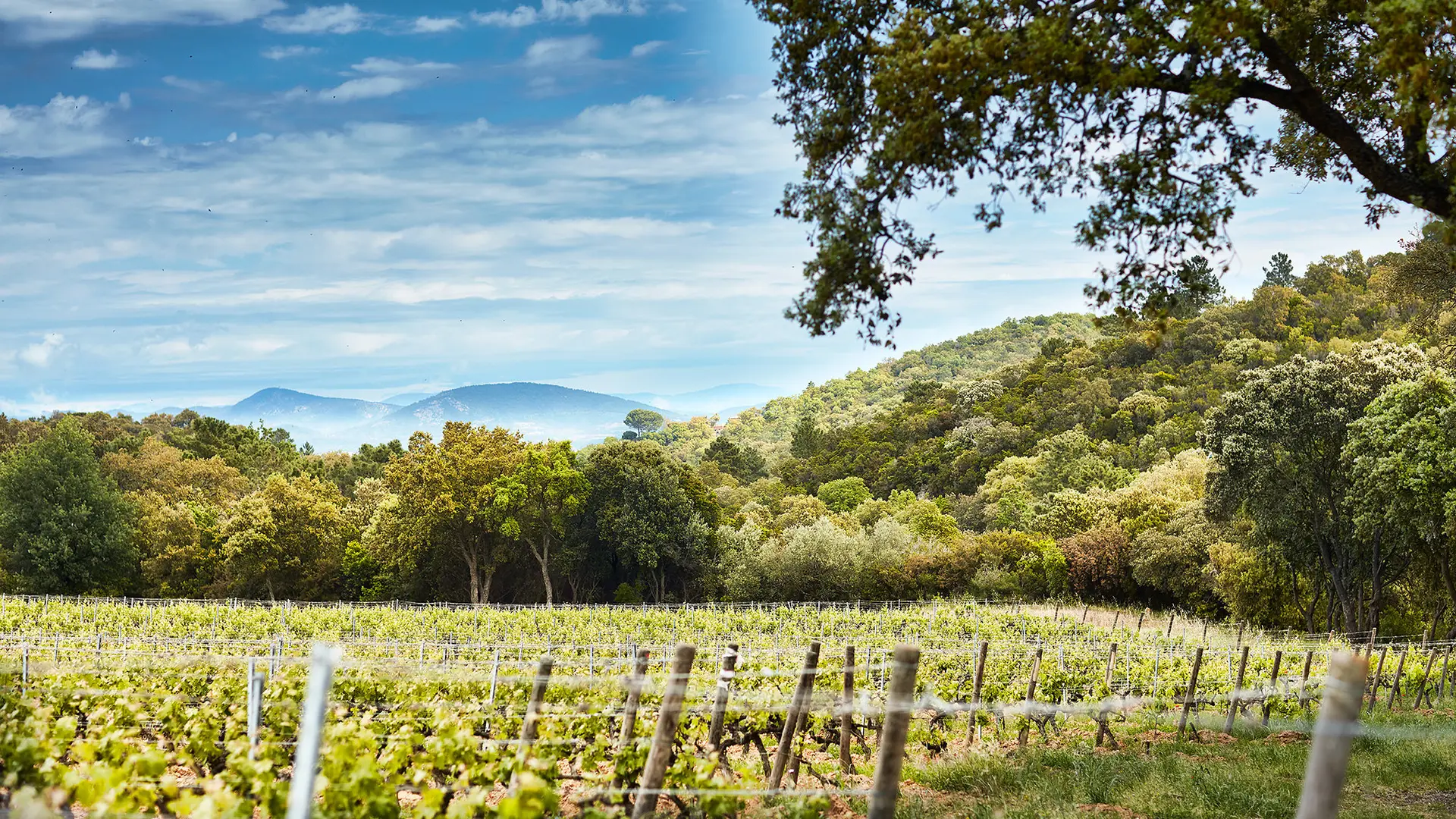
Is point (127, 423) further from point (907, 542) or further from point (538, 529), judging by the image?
point (907, 542)

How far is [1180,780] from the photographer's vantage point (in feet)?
25.8

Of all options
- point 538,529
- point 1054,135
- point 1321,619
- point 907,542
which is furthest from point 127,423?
point 1054,135

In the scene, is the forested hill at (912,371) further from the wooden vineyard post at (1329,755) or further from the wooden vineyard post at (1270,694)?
the wooden vineyard post at (1329,755)

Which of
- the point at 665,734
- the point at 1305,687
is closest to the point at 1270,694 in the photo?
the point at 1305,687

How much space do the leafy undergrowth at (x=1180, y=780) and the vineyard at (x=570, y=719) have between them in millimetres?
521

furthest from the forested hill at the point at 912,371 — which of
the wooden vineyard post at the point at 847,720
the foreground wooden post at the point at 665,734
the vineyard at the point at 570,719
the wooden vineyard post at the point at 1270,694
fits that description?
the foreground wooden post at the point at 665,734

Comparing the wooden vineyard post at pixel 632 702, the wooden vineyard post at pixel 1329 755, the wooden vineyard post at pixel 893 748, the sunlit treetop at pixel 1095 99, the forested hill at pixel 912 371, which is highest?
the forested hill at pixel 912 371

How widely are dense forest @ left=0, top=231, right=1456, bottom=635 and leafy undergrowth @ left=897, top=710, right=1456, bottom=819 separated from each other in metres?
3.40

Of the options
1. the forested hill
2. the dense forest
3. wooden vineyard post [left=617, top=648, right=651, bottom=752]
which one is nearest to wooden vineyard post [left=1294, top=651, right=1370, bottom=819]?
wooden vineyard post [left=617, top=648, right=651, bottom=752]

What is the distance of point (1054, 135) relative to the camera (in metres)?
7.30

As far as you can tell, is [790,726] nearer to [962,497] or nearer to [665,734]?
[665,734]

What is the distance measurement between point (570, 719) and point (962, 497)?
52.5 meters

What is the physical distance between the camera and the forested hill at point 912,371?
469ft

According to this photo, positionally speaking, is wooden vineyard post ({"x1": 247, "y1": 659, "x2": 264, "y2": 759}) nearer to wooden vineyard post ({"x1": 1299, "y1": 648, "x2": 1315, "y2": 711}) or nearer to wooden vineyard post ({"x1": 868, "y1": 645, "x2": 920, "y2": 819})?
wooden vineyard post ({"x1": 868, "y1": 645, "x2": 920, "y2": 819})
